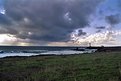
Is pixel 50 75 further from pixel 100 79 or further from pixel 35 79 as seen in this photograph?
pixel 100 79

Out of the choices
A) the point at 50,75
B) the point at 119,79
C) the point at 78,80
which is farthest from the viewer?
the point at 50,75

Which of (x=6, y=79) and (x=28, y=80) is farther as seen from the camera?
(x=6, y=79)

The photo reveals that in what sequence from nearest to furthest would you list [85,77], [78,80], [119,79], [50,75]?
[119,79], [78,80], [85,77], [50,75]

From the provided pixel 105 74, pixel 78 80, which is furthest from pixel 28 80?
pixel 105 74

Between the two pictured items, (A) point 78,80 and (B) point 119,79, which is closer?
(B) point 119,79

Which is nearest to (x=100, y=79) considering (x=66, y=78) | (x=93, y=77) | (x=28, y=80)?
(x=93, y=77)

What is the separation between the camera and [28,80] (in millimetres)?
19750

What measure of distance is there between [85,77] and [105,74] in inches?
87.4

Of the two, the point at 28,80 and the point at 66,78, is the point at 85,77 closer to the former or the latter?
the point at 66,78

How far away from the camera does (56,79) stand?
2033 cm

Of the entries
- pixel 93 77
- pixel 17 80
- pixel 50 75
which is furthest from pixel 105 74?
pixel 17 80

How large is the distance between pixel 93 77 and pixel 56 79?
10.8 feet

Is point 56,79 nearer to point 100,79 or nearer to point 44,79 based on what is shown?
point 44,79

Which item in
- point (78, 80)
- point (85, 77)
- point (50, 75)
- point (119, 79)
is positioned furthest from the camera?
point (50, 75)
